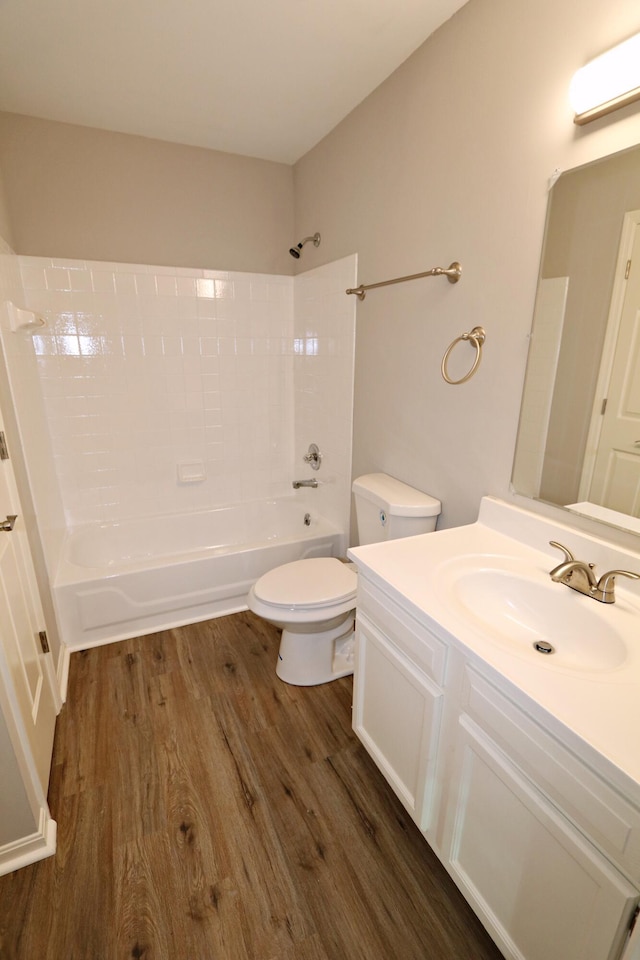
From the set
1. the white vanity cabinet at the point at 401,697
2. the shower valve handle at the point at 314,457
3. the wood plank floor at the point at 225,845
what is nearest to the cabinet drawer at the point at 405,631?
the white vanity cabinet at the point at 401,697

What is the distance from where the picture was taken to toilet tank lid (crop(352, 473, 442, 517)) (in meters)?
1.76

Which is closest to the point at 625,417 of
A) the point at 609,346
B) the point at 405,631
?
the point at 609,346

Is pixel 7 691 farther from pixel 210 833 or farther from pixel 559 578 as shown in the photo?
pixel 559 578

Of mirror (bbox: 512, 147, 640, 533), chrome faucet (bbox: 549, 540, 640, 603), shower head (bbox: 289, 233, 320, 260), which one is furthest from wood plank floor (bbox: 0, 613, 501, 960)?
shower head (bbox: 289, 233, 320, 260)

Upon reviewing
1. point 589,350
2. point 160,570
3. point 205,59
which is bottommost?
point 160,570

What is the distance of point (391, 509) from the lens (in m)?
1.79

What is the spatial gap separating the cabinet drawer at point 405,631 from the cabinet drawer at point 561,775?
10cm

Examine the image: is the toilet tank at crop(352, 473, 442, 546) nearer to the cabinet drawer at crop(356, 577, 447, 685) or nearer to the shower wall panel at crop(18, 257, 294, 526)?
the cabinet drawer at crop(356, 577, 447, 685)

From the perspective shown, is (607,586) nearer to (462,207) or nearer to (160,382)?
(462,207)

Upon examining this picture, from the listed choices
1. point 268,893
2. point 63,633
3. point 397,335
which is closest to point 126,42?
point 397,335

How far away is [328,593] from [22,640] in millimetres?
1077

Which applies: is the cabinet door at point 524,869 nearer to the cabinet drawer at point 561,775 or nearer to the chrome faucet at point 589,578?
the cabinet drawer at point 561,775

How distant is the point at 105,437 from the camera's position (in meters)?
2.71

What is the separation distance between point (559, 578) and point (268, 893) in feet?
3.82
